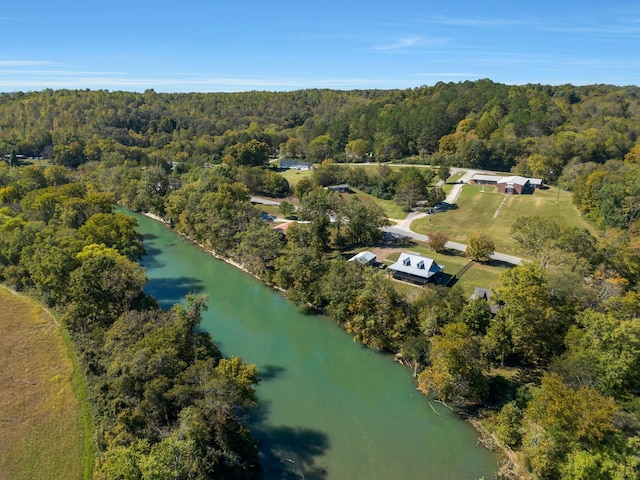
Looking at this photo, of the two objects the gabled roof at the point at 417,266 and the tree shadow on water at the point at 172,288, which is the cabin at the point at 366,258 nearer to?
the gabled roof at the point at 417,266

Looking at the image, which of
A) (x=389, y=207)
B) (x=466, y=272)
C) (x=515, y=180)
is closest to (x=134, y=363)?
(x=466, y=272)

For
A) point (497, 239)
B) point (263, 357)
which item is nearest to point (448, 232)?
point (497, 239)

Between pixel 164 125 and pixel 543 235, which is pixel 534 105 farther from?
pixel 164 125

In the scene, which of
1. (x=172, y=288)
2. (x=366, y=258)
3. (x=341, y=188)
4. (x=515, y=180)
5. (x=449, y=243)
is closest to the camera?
(x=366, y=258)

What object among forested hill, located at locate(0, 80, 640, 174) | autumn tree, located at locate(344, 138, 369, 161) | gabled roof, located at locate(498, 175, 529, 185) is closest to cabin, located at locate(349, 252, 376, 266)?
gabled roof, located at locate(498, 175, 529, 185)

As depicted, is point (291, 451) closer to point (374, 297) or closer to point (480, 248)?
point (374, 297)
